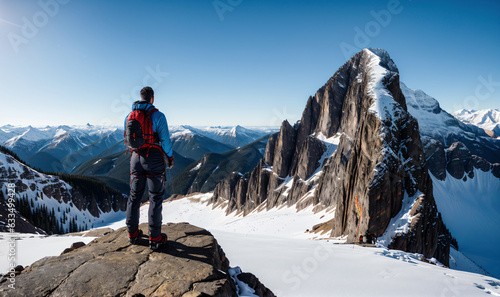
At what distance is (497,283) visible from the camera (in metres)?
8.37

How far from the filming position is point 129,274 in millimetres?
4879

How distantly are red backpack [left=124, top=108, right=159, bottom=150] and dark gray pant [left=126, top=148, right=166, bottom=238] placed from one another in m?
0.29

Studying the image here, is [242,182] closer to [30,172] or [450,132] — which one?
[30,172]

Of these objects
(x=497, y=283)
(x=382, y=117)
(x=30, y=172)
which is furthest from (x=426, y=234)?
(x=30, y=172)

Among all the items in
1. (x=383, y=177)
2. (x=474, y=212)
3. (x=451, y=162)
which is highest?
(x=451, y=162)

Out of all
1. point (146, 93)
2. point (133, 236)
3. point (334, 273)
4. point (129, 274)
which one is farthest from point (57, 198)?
point (334, 273)

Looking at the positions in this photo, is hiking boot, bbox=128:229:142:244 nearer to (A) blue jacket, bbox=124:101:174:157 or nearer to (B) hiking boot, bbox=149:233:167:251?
(B) hiking boot, bbox=149:233:167:251

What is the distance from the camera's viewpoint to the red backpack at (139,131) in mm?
5945

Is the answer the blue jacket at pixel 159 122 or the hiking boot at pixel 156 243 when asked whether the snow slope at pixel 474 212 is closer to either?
the hiking boot at pixel 156 243

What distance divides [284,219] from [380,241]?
29.5m

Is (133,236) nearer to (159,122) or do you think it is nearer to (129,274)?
(129,274)

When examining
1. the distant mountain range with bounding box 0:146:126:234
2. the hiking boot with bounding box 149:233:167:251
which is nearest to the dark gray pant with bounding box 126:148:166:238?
the hiking boot with bounding box 149:233:167:251

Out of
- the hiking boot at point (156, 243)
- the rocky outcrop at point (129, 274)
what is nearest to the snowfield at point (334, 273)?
the rocky outcrop at point (129, 274)

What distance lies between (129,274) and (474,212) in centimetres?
15833
